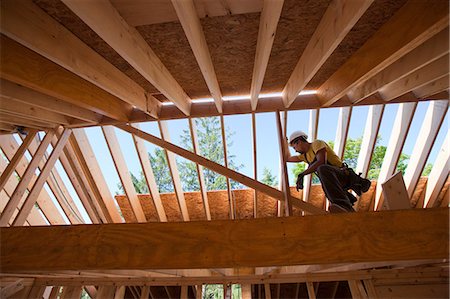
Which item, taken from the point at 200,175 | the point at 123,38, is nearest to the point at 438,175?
the point at 200,175

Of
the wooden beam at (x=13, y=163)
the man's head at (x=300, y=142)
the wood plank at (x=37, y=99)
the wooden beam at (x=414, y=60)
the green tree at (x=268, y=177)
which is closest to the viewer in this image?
the wooden beam at (x=414, y=60)

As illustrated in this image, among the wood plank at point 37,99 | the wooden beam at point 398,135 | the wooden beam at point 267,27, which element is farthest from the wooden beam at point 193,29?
the wooden beam at point 398,135

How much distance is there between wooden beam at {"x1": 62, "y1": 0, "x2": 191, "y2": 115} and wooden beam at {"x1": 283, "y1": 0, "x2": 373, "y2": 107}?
4.21 ft

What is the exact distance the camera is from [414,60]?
208 centimetres

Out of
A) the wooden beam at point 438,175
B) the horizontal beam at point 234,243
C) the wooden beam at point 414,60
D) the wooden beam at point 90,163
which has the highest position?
the wooden beam at point 438,175

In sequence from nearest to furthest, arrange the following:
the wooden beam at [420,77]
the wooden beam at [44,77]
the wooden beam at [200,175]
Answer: the wooden beam at [44,77] → the wooden beam at [420,77] → the wooden beam at [200,175]

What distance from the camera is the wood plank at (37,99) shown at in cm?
210

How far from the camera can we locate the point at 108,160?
20.1 ft

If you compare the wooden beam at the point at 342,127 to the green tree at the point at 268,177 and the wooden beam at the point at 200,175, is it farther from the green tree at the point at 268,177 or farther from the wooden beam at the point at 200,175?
the green tree at the point at 268,177

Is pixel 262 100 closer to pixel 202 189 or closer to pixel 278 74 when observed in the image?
pixel 278 74

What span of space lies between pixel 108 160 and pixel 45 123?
2.91m

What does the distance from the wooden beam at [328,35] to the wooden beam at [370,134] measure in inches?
73.3

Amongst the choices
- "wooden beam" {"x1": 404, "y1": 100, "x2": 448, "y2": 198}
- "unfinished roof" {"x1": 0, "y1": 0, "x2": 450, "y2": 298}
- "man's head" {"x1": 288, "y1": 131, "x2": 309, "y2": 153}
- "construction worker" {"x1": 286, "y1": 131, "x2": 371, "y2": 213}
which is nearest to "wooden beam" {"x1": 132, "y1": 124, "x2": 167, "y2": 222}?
"unfinished roof" {"x1": 0, "y1": 0, "x2": 450, "y2": 298}

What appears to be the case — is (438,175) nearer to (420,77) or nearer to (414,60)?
(420,77)
